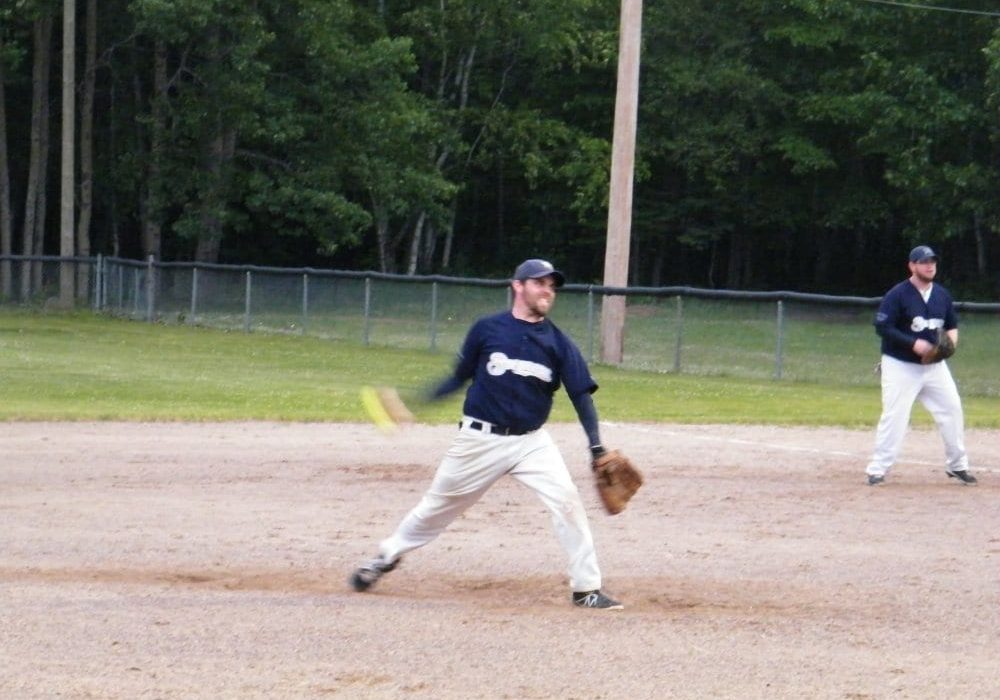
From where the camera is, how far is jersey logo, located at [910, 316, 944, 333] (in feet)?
43.1

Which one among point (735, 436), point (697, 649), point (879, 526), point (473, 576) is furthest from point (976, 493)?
→ point (697, 649)

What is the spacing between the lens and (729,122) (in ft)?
172

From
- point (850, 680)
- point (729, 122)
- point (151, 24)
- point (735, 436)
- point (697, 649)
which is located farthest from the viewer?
point (729, 122)

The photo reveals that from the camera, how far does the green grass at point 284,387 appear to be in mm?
19375

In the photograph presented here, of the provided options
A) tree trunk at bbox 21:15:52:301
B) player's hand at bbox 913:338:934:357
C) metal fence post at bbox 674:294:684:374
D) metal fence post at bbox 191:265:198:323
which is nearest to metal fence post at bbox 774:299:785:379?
metal fence post at bbox 674:294:684:374

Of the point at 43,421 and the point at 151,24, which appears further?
the point at 151,24

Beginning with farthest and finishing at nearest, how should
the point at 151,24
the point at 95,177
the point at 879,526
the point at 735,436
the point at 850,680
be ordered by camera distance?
the point at 95,177 < the point at 151,24 < the point at 735,436 < the point at 879,526 < the point at 850,680

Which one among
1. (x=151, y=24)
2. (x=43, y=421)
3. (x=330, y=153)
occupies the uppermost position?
(x=151, y=24)

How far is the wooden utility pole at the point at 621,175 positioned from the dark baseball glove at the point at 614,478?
1750cm

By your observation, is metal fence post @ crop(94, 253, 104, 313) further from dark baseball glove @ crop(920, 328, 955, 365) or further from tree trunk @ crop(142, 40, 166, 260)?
dark baseball glove @ crop(920, 328, 955, 365)

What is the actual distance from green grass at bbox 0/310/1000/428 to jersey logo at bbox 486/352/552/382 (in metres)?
6.75

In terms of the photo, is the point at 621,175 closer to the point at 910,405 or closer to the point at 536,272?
the point at 910,405

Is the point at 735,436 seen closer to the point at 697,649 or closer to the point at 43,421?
the point at 43,421

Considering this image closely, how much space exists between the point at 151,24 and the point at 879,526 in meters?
32.7
